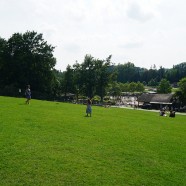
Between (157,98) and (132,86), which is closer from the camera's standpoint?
(157,98)

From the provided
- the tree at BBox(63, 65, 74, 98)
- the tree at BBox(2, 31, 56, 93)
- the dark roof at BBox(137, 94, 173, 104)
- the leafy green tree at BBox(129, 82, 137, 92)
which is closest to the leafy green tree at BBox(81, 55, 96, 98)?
the tree at BBox(63, 65, 74, 98)

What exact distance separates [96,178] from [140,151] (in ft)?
14.4

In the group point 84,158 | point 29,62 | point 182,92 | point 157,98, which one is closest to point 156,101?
point 157,98

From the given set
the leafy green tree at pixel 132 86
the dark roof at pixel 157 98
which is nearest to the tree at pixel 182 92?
the dark roof at pixel 157 98

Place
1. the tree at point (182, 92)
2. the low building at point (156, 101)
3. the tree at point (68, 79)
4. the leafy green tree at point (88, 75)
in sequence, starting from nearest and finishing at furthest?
the tree at point (182, 92), the low building at point (156, 101), the leafy green tree at point (88, 75), the tree at point (68, 79)

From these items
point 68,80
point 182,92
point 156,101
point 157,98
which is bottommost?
point 156,101

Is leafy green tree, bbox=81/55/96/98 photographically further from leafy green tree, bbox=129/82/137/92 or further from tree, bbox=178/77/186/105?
leafy green tree, bbox=129/82/137/92

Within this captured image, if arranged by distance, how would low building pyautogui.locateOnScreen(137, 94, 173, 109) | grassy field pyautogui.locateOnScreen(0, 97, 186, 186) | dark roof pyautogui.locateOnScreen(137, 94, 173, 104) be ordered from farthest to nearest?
dark roof pyautogui.locateOnScreen(137, 94, 173, 104) < low building pyautogui.locateOnScreen(137, 94, 173, 109) < grassy field pyautogui.locateOnScreen(0, 97, 186, 186)

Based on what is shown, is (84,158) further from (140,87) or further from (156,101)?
(140,87)

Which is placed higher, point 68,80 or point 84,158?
point 68,80

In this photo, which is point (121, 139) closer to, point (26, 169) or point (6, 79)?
point (26, 169)

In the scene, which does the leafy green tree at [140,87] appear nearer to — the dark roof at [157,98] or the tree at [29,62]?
the dark roof at [157,98]

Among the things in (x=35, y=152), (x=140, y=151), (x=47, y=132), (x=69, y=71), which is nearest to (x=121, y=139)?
(x=140, y=151)

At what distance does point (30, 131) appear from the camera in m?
15.3
